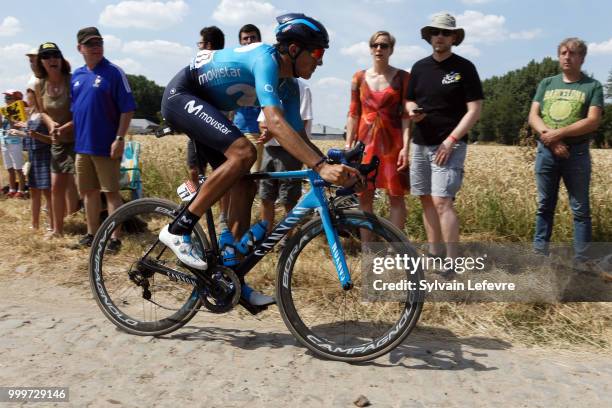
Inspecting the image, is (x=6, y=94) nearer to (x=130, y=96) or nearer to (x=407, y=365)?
(x=130, y=96)

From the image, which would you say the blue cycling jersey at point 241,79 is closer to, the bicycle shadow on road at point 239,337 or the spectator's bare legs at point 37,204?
Result: the bicycle shadow on road at point 239,337

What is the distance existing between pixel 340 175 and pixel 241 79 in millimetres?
1015

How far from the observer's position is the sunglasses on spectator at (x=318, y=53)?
364 centimetres

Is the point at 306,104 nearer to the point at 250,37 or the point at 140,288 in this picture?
the point at 250,37

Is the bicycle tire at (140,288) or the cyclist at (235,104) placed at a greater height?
the cyclist at (235,104)

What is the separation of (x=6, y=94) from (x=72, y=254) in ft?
16.7

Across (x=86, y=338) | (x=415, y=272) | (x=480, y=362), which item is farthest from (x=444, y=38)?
(x=86, y=338)

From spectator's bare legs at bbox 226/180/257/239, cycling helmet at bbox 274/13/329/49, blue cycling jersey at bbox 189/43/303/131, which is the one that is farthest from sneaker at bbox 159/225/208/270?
cycling helmet at bbox 274/13/329/49

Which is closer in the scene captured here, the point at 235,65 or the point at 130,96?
the point at 235,65

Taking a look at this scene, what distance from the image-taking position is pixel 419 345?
3.91 m

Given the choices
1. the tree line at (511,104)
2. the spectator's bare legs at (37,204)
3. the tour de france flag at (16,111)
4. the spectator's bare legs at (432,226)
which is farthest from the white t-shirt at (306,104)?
the tree line at (511,104)

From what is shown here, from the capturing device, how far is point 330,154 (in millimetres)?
3422

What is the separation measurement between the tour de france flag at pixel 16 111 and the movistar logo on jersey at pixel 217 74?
6423 mm

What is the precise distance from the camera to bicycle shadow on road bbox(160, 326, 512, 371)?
3584 millimetres
